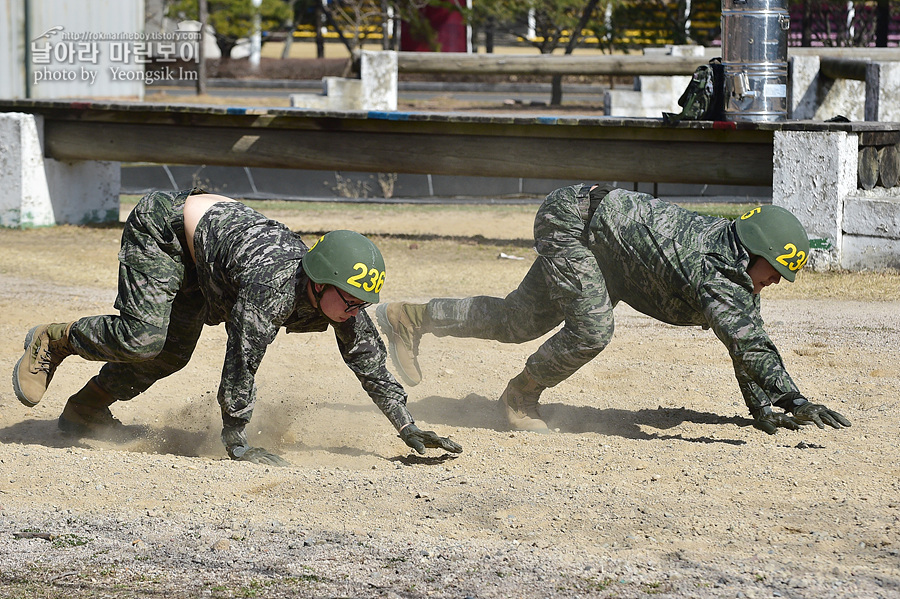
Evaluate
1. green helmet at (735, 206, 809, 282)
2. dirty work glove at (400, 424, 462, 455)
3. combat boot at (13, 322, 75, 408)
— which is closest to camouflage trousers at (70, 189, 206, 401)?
combat boot at (13, 322, 75, 408)

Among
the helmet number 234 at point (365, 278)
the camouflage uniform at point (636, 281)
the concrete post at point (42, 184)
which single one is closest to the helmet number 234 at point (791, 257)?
the camouflage uniform at point (636, 281)

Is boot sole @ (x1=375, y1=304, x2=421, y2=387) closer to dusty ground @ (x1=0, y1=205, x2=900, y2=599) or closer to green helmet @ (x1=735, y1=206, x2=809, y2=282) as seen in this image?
dusty ground @ (x1=0, y1=205, x2=900, y2=599)

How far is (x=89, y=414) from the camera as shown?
5199mm

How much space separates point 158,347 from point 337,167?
5.98 meters

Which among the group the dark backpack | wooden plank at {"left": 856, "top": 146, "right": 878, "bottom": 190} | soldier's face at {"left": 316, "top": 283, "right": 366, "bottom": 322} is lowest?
soldier's face at {"left": 316, "top": 283, "right": 366, "bottom": 322}

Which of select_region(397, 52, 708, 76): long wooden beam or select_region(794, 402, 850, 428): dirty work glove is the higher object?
select_region(397, 52, 708, 76): long wooden beam

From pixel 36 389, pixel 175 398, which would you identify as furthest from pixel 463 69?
pixel 36 389

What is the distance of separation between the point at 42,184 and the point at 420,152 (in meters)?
3.89

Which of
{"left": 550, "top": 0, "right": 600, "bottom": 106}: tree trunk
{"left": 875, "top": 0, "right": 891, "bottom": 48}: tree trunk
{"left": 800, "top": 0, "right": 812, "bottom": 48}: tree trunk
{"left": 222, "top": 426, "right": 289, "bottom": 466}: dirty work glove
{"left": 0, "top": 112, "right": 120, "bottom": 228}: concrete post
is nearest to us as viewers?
{"left": 222, "top": 426, "right": 289, "bottom": 466}: dirty work glove

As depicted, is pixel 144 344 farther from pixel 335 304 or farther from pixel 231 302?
pixel 335 304

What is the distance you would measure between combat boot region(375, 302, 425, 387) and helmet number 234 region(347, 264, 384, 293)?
4.90ft

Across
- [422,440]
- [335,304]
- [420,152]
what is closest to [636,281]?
[422,440]

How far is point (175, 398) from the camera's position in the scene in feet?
19.7

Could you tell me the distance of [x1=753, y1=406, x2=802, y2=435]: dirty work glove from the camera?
4.76 m
